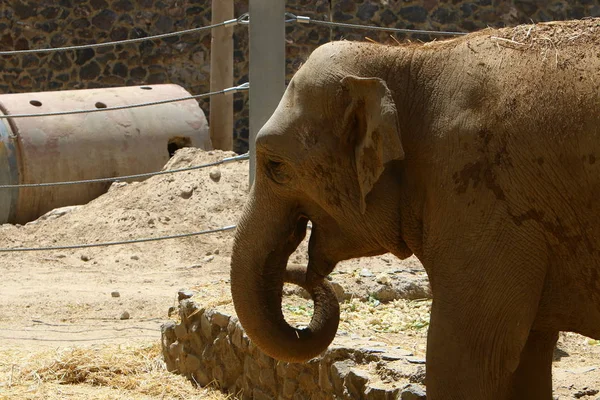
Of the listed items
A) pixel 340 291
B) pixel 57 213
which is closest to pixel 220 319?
pixel 340 291

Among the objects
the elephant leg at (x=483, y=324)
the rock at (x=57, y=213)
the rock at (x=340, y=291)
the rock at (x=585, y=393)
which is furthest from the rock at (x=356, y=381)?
the rock at (x=57, y=213)

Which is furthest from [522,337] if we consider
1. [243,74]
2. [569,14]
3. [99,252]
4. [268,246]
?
[569,14]

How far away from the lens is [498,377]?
12.2 ft

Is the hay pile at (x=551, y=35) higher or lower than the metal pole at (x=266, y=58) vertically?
higher

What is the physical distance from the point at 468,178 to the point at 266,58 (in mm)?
4065

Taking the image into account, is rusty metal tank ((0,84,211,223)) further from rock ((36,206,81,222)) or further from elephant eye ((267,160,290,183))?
elephant eye ((267,160,290,183))

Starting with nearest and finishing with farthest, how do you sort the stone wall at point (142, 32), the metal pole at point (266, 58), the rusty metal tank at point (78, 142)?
the metal pole at point (266, 58)
the rusty metal tank at point (78, 142)
the stone wall at point (142, 32)

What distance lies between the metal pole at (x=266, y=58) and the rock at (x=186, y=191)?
420 centimetres

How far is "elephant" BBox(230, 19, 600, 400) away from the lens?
3.65 meters

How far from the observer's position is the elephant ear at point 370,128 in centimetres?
384

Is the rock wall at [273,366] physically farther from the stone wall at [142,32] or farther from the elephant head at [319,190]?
the stone wall at [142,32]

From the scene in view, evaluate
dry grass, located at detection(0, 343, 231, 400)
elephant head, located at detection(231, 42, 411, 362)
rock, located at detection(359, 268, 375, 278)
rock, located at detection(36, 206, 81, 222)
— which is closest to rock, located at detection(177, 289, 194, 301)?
dry grass, located at detection(0, 343, 231, 400)

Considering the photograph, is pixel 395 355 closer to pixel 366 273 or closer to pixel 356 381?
pixel 356 381

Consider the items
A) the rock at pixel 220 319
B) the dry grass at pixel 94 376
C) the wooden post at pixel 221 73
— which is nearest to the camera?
the rock at pixel 220 319
